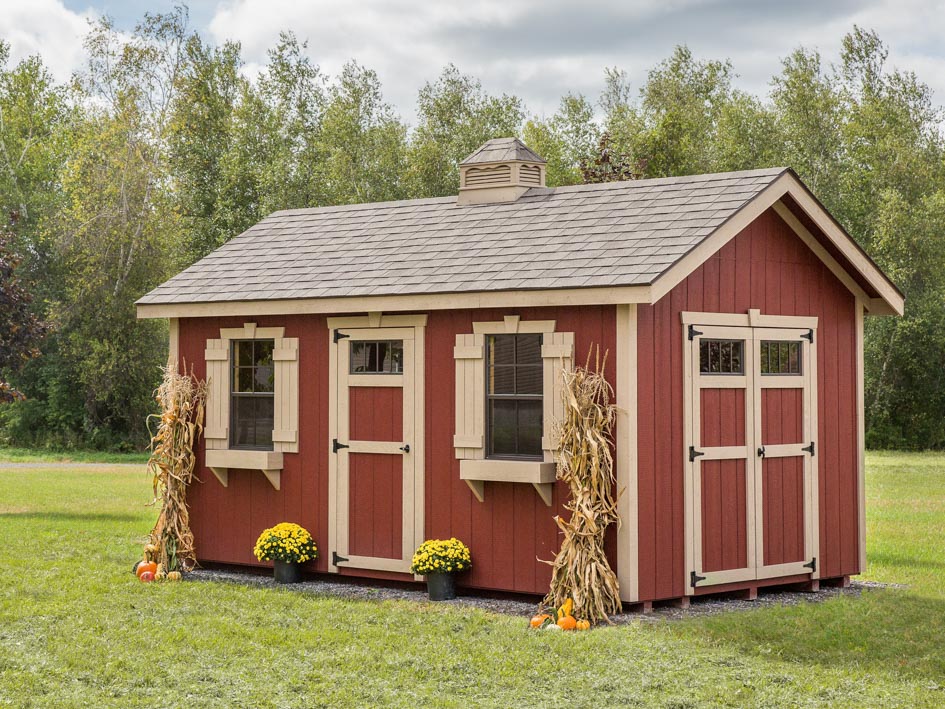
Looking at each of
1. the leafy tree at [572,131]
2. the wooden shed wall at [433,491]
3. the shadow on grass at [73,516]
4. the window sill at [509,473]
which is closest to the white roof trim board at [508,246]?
the wooden shed wall at [433,491]

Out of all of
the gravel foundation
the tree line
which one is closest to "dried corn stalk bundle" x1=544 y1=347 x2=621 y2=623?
the gravel foundation

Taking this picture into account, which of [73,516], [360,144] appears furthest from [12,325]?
[360,144]

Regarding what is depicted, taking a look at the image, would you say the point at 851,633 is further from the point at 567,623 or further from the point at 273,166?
the point at 273,166

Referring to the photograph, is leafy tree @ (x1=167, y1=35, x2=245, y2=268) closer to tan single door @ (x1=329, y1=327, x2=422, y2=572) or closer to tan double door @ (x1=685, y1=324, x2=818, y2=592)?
tan single door @ (x1=329, y1=327, x2=422, y2=572)

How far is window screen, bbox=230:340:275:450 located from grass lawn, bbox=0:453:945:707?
4.98 feet

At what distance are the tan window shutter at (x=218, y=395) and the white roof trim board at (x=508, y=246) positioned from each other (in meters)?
0.49

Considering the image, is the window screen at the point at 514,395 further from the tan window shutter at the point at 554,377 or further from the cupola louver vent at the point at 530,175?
the cupola louver vent at the point at 530,175

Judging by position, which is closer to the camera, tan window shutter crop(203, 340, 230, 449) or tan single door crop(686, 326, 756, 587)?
tan single door crop(686, 326, 756, 587)

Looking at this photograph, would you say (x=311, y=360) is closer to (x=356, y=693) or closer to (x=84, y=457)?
(x=356, y=693)

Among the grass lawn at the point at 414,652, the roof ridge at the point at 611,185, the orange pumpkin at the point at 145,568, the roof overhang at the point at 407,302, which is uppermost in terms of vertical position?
the roof ridge at the point at 611,185

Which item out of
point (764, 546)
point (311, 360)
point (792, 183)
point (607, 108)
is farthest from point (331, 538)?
point (607, 108)

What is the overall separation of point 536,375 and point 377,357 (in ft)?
5.56

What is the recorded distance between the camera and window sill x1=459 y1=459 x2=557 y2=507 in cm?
994

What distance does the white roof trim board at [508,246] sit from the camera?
10.1 metres
